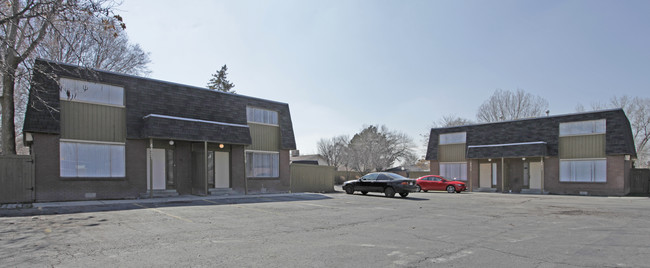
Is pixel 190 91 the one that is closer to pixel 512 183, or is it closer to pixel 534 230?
pixel 534 230

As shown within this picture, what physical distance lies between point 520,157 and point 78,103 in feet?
89.7

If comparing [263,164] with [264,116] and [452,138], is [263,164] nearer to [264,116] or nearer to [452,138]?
[264,116]

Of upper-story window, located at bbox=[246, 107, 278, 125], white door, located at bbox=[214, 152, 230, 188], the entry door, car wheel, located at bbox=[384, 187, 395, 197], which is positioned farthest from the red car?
white door, located at bbox=[214, 152, 230, 188]

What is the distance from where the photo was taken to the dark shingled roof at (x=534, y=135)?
2636cm

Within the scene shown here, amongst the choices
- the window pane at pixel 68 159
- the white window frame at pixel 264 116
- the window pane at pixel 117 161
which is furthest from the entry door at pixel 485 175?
the window pane at pixel 68 159

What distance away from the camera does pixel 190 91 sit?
67.2 feet

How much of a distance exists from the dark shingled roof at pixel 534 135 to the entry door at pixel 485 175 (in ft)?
5.20

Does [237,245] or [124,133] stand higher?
[124,133]

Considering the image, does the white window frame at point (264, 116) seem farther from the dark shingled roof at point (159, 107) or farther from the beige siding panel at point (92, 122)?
the beige siding panel at point (92, 122)

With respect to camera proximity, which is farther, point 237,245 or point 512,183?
point 512,183

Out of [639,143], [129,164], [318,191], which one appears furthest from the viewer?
[639,143]

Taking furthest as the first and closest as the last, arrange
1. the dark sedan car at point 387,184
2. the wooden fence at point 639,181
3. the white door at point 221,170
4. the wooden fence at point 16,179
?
the wooden fence at point 639,181 < the white door at point 221,170 < the dark sedan car at point 387,184 < the wooden fence at point 16,179

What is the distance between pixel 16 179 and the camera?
1461 cm

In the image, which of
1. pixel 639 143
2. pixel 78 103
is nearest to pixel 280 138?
pixel 78 103
